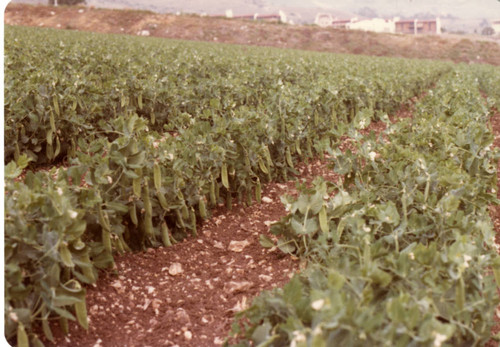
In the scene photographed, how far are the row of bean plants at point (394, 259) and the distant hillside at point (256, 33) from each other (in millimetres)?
38450

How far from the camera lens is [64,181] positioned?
7.80ft

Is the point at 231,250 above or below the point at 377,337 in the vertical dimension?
below

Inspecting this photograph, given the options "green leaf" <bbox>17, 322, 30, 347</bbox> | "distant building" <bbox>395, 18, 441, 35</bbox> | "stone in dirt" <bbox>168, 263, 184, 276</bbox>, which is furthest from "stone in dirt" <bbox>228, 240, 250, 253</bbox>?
"distant building" <bbox>395, 18, 441, 35</bbox>

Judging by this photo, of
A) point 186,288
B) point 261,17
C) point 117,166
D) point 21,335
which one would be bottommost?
point 186,288

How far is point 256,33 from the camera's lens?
4234 centimetres

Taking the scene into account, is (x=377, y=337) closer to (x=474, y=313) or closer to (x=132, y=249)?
(x=474, y=313)

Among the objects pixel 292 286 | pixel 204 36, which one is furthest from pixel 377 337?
pixel 204 36

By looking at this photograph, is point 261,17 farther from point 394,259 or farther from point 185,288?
point 394,259

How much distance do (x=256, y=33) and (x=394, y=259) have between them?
4195cm

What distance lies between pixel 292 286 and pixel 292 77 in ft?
24.5

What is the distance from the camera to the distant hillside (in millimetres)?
40531

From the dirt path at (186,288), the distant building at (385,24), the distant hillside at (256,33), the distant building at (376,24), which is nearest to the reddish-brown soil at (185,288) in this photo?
the dirt path at (186,288)

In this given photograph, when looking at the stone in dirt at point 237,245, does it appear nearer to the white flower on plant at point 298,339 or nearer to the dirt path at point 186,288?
the dirt path at point 186,288

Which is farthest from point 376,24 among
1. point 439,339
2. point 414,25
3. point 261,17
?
point 439,339
